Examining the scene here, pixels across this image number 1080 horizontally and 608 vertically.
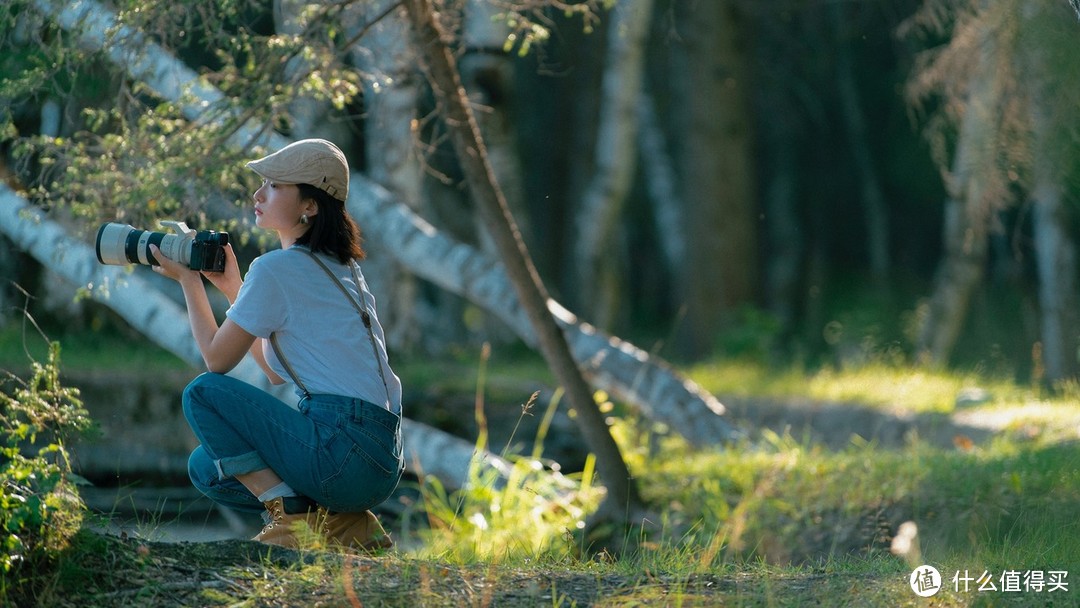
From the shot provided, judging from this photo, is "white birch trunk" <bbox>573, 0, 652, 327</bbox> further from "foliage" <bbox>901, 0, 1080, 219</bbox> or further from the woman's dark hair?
the woman's dark hair

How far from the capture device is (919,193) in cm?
2273

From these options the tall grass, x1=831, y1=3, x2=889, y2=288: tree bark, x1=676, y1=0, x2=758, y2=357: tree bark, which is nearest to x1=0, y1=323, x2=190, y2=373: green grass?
x1=676, y1=0, x2=758, y2=357: tree bark

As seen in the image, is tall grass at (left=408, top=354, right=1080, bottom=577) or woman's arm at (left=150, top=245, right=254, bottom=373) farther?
tall grass at (left=408, top=354, right=1080, bottom=577)

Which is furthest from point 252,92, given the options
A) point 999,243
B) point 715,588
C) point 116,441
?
point 999,243

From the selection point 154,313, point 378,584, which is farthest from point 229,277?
point 154,313

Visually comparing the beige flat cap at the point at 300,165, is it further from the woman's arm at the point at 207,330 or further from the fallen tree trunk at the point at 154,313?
the fallen tree trunk at the point at 154,313

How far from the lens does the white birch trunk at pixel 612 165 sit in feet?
42.1

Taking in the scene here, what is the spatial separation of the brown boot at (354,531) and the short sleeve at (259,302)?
66 cm

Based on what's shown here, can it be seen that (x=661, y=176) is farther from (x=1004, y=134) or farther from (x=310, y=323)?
(x=310, y=323)

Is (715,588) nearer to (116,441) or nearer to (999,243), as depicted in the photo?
A: (116,441)

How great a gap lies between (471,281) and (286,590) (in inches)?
186
